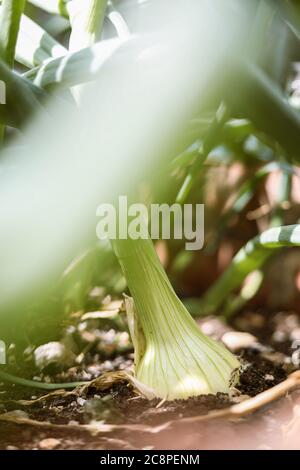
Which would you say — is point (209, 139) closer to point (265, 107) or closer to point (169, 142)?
point (169, 142)

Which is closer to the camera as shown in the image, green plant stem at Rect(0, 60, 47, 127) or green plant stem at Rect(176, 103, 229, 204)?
green plant stem at Rect(0, 60, 47, 127)

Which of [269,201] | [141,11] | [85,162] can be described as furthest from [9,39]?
[269,201]

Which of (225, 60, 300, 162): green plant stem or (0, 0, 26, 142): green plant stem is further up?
(0, 0, 26, 142): green plant stem

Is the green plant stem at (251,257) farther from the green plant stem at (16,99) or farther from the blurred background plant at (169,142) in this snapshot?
the green plant stem at (16,99)

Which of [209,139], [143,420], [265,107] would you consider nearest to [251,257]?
[209,139]

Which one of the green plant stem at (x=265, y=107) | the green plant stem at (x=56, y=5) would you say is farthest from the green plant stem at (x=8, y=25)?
the green plant stem at (x=265, y=107)

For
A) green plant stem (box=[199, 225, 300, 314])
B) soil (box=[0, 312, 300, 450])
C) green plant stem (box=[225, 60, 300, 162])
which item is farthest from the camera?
green plant stem (box=[199, 225, 300, 314])

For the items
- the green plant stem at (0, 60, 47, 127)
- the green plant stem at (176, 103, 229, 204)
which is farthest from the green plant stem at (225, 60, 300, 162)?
the green plant stem at (176, 103, 229, 204)

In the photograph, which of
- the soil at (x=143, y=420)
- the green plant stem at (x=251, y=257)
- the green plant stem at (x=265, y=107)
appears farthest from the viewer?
the green plant stem at (x=251, y=257)

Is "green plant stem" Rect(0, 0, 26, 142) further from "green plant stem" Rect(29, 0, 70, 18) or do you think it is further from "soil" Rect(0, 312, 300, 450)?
"soil" Rect(0, 312, 300, 450)
